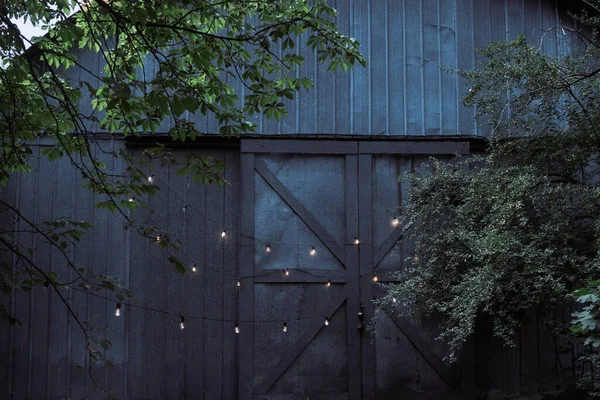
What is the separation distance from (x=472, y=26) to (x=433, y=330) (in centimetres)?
395

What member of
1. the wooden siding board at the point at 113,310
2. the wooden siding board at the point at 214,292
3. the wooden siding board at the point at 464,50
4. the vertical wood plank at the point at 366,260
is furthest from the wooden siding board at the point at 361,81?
the wooden siding board at the point at 113,310

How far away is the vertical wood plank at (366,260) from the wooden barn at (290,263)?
2 centimetres

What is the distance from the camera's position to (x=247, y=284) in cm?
944

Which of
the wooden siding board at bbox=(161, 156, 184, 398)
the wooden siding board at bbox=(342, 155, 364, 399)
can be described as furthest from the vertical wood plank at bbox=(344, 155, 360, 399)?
the wooden siding board at bbox=(161, 156, 184, 398)

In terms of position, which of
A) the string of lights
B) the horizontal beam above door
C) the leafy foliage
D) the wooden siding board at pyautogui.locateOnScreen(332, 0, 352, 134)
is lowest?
the string of lights

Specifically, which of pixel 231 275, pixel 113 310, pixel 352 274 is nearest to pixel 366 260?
pixel 352 274

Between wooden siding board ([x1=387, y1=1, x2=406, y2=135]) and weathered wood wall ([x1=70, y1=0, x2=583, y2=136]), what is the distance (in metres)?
0.01

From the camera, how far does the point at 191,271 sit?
31.6ft

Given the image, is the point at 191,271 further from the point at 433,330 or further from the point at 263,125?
the point at 433,330

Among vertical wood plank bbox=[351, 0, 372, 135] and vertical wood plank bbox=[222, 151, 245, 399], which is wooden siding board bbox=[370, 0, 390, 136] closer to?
vertical wood plank bbox=[351, 0, 372, 135]

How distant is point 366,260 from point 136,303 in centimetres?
289

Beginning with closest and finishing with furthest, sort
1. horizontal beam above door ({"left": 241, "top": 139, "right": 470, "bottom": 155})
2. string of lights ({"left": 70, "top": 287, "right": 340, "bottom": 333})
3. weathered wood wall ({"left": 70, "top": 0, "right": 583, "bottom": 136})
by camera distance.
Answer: string of lights ({"left": 70, "top": 287, "right": 340, "bottom": 333})
horizontal beam above door ({"left": 241, "top": 139, "right": 470, "bottom": 155})
weathered wood wall ({"left": 70, "top": 0, "right": 583, "bottom": 136})

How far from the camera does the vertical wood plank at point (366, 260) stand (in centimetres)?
945

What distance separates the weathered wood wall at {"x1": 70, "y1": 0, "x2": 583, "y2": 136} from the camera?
32.0 feet
